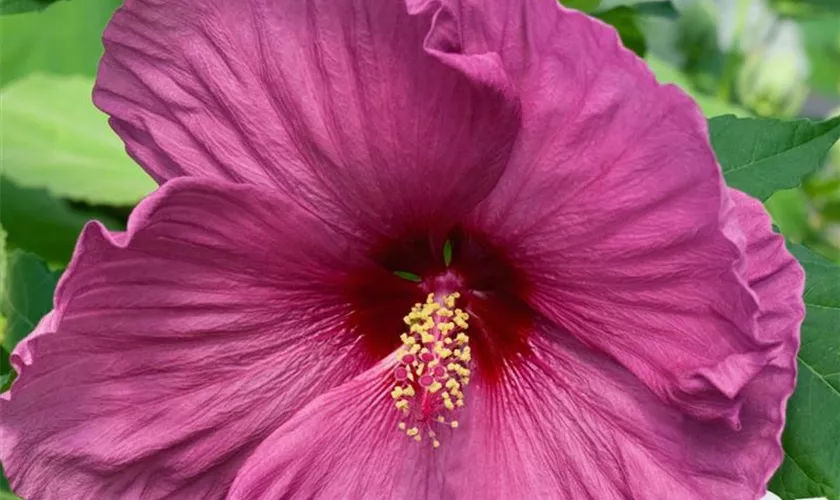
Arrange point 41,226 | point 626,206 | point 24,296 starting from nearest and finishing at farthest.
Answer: point 626,206
point 24,296
point 41,226

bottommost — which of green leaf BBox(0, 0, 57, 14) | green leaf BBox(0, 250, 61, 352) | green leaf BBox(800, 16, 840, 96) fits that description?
green leaf BBox(800, 16, 840, 96)

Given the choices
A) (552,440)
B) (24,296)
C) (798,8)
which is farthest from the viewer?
(798,8)

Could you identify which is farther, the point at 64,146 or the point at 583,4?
the point at 64,146

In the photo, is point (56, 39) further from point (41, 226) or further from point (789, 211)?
point (789, 211)

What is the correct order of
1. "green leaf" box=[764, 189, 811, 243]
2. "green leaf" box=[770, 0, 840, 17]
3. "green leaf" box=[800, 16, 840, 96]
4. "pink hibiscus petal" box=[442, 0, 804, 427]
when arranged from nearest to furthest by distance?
"pink hibiscus petal" box=[442, 0, 804, 427] < "green leaf" box=[764, 189, 811, 243] < "green leaf" box=[770, 0, 840, 17] < "green leaf" box=[800, 16, 840, 96]

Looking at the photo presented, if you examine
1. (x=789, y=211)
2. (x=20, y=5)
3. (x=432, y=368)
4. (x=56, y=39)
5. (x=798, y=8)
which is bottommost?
(x=789, y=211)

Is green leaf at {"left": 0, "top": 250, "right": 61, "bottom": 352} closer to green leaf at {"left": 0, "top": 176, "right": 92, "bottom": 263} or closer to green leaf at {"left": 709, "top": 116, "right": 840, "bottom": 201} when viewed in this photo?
green leaf at {"left": 0, "top": 176, "right": 92, "bottom": 263}

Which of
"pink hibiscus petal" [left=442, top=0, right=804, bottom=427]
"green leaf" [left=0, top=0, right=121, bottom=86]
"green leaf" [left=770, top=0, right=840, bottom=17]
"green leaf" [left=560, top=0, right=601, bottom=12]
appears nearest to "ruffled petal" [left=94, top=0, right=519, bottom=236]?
"pink hibiscus petal" [left=442, top=0, right=804, bottom=427]

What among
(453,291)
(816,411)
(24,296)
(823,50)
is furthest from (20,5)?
(823,50)
